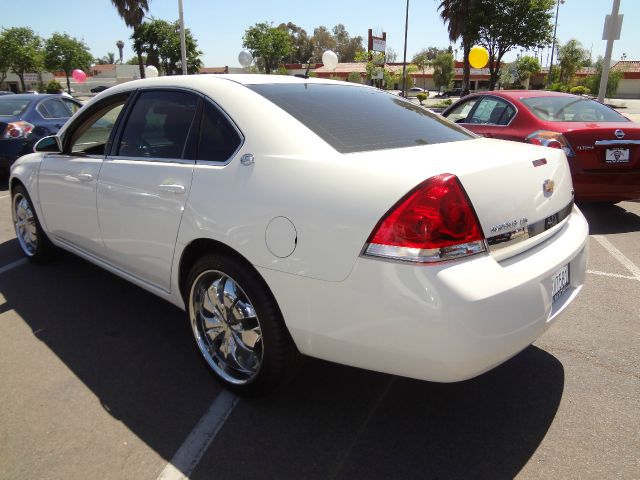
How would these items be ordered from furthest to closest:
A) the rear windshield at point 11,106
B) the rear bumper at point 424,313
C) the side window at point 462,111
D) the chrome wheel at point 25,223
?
the rear windshield at point 11,106 → the side window at point 462,111 → the chrome wheel at point 25,223 → the rear bumper at point 424,313


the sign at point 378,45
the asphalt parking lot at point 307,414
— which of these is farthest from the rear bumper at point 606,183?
the sign at point 378,45

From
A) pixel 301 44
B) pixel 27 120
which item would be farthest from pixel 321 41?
pixel 27 120

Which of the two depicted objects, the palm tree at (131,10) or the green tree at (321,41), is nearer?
the palm tree at (131,10)

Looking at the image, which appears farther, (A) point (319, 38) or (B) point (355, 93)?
(A) point (319, 38)

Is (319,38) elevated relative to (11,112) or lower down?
elevated

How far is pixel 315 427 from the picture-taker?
2441 mm

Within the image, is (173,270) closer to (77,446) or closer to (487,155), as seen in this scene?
(77,446)

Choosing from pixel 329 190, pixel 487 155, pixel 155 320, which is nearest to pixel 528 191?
pixel 487 155

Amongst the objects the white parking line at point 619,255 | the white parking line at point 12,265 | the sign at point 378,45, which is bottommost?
the white parking line at point 12,265

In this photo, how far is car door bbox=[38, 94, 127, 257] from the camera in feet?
11.5

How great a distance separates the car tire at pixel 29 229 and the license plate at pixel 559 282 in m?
4.03

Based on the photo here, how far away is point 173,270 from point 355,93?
5.18ft

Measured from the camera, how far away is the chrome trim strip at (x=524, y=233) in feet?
6.89

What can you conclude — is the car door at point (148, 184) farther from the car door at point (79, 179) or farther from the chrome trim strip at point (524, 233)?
the chrome trim strip at point (524, 233)
